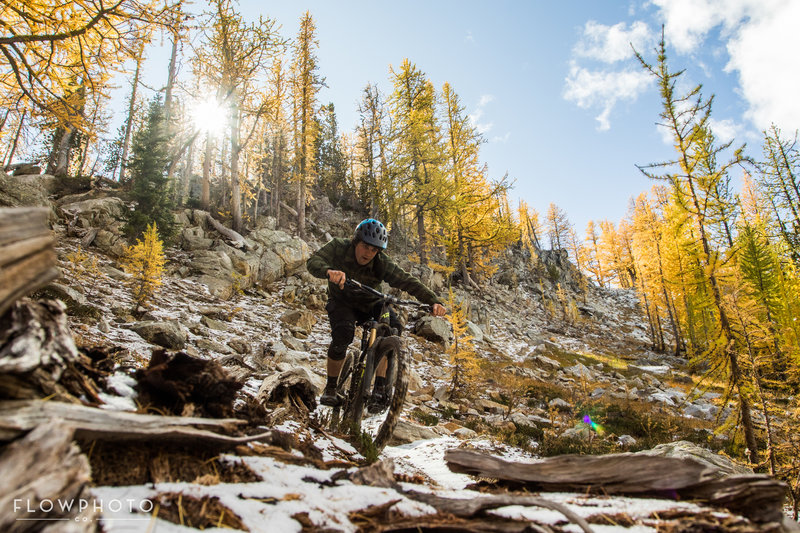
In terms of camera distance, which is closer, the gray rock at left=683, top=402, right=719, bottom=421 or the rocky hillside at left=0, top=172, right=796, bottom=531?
the rocky hillside at left=0, top=172, right=796, bottom=531

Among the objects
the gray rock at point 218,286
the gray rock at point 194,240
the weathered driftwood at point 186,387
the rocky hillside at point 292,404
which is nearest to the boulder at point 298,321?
the rocky hillside at point 292,404

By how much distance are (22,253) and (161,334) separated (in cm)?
620

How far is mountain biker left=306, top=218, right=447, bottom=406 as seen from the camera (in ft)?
13.6

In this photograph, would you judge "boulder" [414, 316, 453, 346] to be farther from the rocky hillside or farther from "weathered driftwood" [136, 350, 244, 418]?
"weathered driftwood" [136, 350, 244, 418]

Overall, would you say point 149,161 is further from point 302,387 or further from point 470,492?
point 470,492

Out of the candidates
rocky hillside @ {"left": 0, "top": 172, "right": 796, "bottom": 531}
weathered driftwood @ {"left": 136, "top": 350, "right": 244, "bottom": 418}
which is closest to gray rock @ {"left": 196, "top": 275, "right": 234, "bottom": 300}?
rocky hillside @ {"left": 0, "top": 172, "right": 796, "bottom": 531}

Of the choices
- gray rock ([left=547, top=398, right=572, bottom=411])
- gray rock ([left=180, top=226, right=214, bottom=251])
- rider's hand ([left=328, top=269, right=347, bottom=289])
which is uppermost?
gray rock ([left=180, top=226, right=214, bottom=251])

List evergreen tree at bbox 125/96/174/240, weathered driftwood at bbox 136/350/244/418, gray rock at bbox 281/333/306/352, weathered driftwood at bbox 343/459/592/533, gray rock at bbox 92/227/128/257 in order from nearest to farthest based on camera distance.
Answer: weathered driftwood at bbox 343/459/592/533, weathered driftwood at bbox 136/350/244/418, gray rock at bbox 281/333/306/352, gray rock at bbox 92/227/128/257, evergreen tree at bbox 125/96/174/240

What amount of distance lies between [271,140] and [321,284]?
23.1 meters

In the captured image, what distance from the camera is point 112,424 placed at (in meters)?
1.37

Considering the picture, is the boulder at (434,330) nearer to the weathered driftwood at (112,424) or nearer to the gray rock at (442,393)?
the gray rock at (442,393)

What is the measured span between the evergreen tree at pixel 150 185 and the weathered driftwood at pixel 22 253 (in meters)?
14.5

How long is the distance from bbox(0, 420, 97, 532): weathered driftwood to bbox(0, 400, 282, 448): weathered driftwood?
2.0 inches

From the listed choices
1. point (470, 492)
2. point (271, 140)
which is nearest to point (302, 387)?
point (470, 492)
